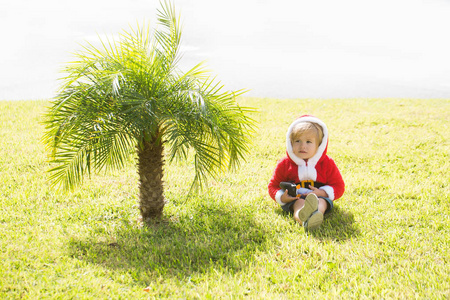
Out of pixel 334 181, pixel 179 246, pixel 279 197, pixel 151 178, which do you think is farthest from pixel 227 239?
pixel 334 181

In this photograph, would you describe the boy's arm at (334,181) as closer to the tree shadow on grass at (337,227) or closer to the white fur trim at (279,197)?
the tree shadow on grass at (337,227)

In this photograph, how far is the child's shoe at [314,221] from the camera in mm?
3885

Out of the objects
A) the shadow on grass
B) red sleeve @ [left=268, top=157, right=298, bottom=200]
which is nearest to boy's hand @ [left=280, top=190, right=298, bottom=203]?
red sleeve @ [left=268, top=157, right=298, bottom=200]

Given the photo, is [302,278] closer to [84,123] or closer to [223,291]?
[223,291]

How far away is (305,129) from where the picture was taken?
167 inches

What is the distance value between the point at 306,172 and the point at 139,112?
1997mm

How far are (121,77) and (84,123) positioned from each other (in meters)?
0.56

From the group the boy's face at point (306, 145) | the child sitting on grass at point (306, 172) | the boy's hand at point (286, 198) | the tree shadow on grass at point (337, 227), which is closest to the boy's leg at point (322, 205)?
the child sitting on grass at point (306, 172)

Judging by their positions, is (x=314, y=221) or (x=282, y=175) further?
(x=282, y=175)

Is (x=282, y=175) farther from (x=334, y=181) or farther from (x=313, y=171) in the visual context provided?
(x=334, y=181)

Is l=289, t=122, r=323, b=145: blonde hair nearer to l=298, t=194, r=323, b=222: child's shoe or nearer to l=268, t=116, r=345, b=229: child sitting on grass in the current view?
l=268, t=116, r=345, b=229: child sitting on grass

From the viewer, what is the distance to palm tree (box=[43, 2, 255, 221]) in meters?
3.42

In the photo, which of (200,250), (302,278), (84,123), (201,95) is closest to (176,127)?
(201,95)

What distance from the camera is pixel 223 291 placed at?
3.06 meters
